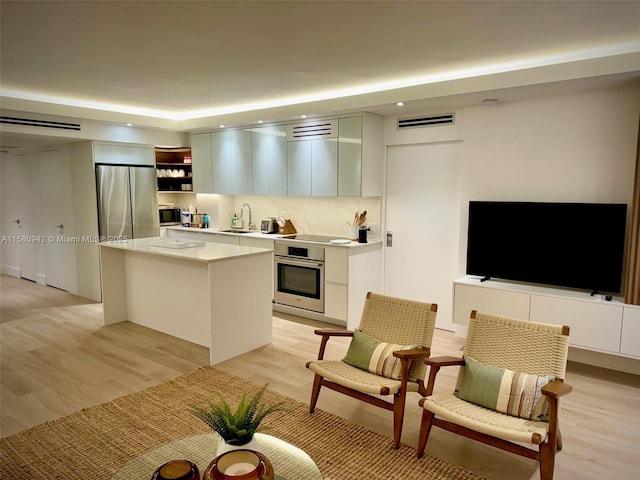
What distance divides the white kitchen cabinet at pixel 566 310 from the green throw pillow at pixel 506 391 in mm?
1478

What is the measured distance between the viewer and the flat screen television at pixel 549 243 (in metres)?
3.76

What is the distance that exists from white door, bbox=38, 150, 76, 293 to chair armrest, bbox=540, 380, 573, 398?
6567mm

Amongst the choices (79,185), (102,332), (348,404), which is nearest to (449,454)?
(348,404)

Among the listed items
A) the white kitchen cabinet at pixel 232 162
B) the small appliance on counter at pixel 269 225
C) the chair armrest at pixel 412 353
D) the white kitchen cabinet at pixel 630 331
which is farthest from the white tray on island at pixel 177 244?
the white kitchen cabinet at pixel 630 331

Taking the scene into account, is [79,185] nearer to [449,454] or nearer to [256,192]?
[256,192]

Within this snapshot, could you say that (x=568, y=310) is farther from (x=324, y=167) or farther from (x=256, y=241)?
(x=256, y=241)

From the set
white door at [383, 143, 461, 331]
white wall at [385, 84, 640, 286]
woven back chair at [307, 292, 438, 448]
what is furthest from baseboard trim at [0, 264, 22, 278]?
white wall at [385, 84, 640, 286]

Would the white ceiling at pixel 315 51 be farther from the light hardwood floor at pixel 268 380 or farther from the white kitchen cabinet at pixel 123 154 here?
the light hardwood floor at pixel 268 380

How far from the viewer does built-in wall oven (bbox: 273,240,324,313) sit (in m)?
5.34

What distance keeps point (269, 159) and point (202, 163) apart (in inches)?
57.7

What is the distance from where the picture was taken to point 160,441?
9.19ft

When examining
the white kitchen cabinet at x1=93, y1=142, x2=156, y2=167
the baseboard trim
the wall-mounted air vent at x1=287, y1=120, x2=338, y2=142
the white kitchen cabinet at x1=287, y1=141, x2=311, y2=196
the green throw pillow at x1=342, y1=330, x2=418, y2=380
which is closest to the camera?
the green throw pillow at x1=342, y1=330, x2=418, y2=380

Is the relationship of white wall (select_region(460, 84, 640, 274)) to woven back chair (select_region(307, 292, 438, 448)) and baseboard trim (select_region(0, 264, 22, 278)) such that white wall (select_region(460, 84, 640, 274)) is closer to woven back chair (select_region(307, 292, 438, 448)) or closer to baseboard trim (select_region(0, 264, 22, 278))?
woven back chair (select_region(307, 292, 438, 448))

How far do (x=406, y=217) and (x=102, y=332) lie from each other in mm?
3771
